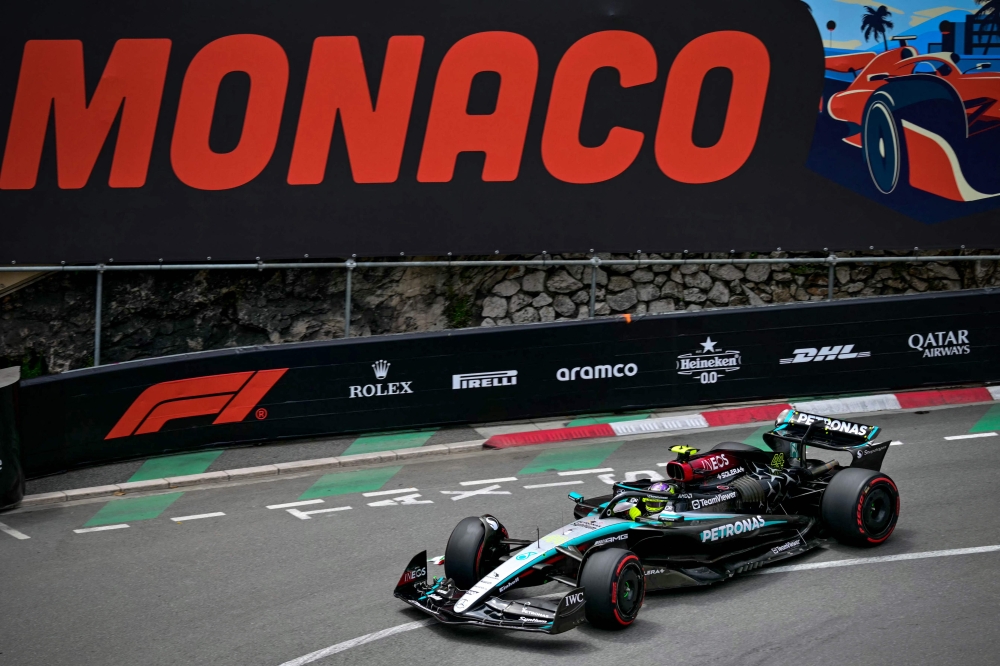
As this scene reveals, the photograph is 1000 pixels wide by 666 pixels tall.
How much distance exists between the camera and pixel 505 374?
13.9 meters

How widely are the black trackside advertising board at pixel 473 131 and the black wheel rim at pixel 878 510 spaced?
23.7 feet

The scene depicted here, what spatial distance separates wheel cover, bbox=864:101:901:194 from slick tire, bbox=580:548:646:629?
1105cm

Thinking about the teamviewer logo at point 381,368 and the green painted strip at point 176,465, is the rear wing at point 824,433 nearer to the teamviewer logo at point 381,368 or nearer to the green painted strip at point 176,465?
the teamviewer logo at point 381,368

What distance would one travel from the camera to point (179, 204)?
1484 cm

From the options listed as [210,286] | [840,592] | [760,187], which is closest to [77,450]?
[210,286]

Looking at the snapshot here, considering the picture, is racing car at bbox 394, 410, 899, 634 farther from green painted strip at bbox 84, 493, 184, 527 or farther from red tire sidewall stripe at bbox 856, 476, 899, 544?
green painted strip at bbox 84, 493, 184, 527

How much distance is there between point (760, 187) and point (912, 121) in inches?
117

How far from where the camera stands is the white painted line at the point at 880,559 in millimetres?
9039

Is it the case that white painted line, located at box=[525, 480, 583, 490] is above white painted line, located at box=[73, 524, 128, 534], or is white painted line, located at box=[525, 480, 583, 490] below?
above

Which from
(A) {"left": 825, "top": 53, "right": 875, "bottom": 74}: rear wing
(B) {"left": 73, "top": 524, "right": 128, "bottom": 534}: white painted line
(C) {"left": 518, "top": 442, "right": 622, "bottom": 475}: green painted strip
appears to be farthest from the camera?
(A) {"left": 825, "top": 53, "right": 875, "bottom": 74}: rear wing

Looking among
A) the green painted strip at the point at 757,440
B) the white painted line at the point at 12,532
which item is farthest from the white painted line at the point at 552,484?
the white painted line at the point at 12,532

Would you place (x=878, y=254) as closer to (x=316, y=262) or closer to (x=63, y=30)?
(x=316, y=262)

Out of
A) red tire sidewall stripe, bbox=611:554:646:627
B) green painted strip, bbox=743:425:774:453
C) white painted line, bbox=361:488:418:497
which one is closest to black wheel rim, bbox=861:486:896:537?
red tire sidewall stripe, bbox=611:554:646:627

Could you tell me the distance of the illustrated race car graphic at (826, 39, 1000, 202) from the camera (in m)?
16.5
